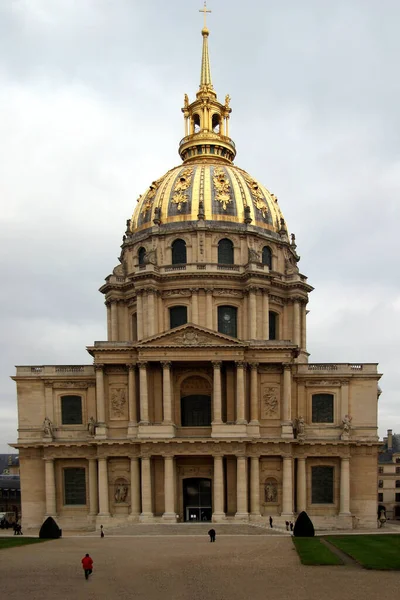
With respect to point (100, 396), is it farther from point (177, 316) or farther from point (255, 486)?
point (255, 486)

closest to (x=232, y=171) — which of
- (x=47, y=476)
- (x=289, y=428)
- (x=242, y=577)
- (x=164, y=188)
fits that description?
(x=164, y=188)

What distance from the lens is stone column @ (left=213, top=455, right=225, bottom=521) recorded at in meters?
59.2

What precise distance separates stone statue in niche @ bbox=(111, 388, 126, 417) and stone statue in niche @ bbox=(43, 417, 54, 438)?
20.8 feet

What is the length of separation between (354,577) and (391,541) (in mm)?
18179

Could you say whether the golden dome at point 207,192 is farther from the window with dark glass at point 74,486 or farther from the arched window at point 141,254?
the window with dark glass at point 74,486

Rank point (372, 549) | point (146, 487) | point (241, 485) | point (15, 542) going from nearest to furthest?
1. point (372, 549)
2. point (15, 542)
3. point (241, 485)
4. point (146, 487)

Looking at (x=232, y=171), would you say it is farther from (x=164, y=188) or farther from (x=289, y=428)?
(x=289, y=428)

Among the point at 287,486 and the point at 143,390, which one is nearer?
the point at 287,486

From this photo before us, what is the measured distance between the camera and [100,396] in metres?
62.8

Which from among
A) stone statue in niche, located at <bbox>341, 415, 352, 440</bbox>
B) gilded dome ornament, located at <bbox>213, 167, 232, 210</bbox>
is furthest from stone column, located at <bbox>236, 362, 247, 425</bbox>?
gilded dome ornament, located at <bbox>213, 167, 232, 210</bbox>

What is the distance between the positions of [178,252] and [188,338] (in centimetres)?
1454

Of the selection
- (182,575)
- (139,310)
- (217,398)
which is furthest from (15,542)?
(139,310)

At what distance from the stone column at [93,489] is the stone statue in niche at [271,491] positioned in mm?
15373

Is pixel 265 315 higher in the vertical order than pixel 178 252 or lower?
lower
